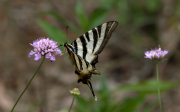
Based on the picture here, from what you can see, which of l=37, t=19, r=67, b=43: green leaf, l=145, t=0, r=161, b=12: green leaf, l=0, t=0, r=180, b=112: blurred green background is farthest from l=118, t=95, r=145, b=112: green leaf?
l=145, t=0, r=161, b=12: green leaf

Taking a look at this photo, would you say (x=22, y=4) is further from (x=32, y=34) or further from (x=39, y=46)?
(x=39, y=46)

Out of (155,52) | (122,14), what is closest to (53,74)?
(122,14)

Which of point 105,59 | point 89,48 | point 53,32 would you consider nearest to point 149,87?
point 89,48

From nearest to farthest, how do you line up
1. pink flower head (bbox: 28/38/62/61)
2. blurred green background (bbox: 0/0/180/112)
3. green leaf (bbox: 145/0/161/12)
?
pink flower head (bbox: 28/38/62/61) < blurred green background (bbox: 0/0/180/112) < green leaf (bbox: 145/0/161/12)

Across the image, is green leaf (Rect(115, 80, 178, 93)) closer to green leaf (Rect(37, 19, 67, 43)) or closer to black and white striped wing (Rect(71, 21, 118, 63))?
black and white striped wing (Rect(71, 21, 118, 63))

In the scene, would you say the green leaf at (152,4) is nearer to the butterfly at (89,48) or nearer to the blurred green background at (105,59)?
the blurred green background at (105,59)

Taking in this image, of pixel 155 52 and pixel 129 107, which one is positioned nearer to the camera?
pixel 155 52

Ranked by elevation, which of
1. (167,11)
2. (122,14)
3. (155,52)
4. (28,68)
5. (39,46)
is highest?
(167,11)

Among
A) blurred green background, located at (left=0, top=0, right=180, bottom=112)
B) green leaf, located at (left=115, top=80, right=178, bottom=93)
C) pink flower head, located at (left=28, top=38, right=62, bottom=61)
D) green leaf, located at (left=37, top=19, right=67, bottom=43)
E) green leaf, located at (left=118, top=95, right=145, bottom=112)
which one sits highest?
blurred green background, located at (left=0, top=0, right=180, bottom=112)
